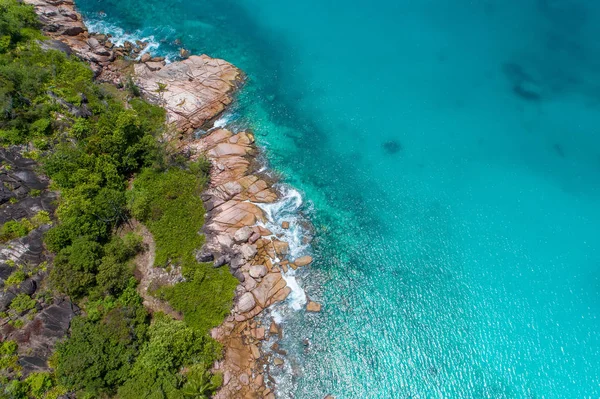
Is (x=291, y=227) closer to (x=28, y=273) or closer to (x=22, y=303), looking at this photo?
(x=28, y=273)

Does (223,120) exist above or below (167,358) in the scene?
above

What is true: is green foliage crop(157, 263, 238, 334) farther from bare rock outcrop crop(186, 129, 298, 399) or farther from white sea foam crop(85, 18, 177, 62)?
white sea foam crop(85, 18, 177, 62)

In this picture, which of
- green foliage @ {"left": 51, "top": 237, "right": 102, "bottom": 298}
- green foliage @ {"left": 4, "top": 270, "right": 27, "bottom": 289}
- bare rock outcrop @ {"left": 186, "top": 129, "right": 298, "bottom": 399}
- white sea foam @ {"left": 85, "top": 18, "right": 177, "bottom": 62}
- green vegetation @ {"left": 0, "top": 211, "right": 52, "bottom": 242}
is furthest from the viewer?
A: white sea foam @ {"left": 85, "top": 18, "right": 177, "bottom": 62}

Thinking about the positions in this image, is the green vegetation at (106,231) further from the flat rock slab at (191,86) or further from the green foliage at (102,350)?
the flat rock slab at (191,86)

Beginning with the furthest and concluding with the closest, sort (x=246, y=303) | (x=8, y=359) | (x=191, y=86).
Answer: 1. (x=191, y=86)
2. (x=246, y=303)
3. (x=8, y=359)

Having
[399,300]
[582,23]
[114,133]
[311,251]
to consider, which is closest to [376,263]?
[399,300]

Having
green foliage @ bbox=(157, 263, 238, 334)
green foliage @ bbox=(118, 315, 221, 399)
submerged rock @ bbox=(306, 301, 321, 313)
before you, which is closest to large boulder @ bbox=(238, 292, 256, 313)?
green foliage @ bbox=(157, 263, 238, 334)

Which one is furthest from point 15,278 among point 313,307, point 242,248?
point 313,307
